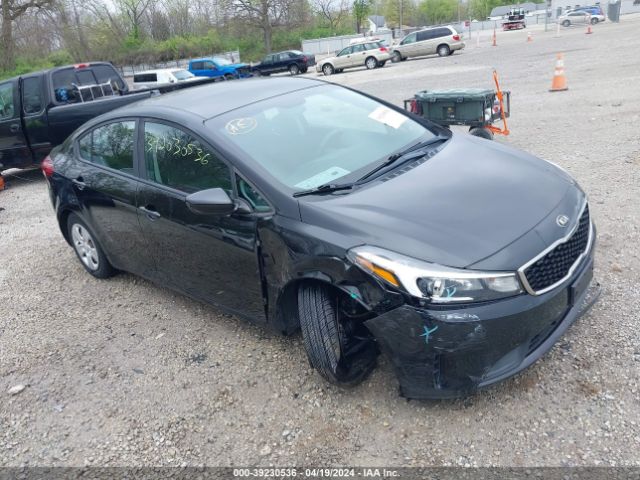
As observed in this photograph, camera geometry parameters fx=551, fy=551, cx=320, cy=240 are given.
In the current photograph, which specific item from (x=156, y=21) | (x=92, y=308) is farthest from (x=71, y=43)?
(x=92, y=308)

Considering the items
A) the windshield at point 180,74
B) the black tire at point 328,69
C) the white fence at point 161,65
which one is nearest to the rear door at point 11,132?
the windshield at point 180,74

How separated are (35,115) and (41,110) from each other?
131mm

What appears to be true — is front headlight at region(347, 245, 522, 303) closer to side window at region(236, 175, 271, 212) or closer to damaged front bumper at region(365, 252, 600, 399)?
damaged front bumper at region(365, 252, 600, 399)

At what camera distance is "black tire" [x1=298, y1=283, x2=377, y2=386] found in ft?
9.95

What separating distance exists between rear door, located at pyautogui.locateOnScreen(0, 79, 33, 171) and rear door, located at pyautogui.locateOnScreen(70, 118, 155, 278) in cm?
512

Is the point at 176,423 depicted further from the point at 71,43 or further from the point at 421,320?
the point at 71,43

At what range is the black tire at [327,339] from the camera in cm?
303

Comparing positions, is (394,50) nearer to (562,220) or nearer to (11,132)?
(11,132)

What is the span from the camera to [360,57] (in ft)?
100

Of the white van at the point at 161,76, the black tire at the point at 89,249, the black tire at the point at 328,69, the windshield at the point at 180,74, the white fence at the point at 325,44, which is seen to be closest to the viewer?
the black tire at the point at 89,249

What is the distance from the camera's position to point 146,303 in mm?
4688

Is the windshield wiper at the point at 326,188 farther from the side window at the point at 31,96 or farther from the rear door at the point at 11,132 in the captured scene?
the rear door at the point at 11,132

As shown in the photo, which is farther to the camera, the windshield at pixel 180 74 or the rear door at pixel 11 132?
the windshield at pixel 180 74

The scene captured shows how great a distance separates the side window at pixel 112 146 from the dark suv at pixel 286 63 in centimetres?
3151
